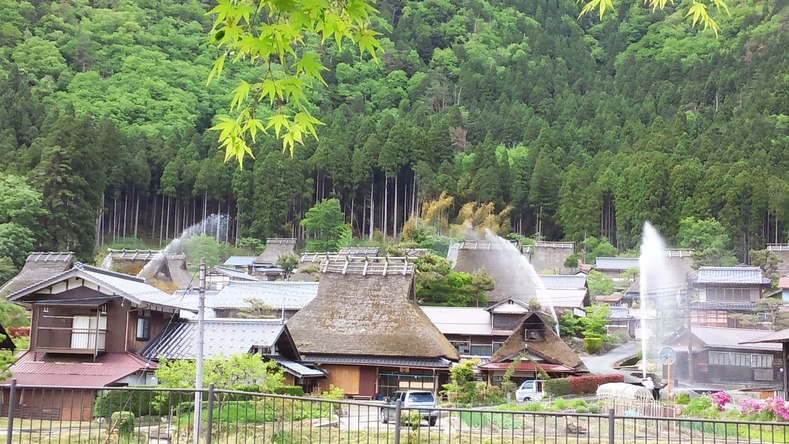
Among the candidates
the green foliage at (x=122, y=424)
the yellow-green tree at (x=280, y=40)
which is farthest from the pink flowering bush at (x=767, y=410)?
the yellow-green tree at (x=280, y=40)

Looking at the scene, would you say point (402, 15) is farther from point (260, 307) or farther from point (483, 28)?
point (260, 307)

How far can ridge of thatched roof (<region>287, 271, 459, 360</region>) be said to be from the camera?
83.6ft

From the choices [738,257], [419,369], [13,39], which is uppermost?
[13,39]

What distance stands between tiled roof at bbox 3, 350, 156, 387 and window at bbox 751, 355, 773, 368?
2103 centimetres

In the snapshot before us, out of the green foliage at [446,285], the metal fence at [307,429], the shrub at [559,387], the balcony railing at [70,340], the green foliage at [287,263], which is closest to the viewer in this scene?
the metal fence at [307,429]

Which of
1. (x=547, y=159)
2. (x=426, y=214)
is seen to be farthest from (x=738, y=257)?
(x=426, y=214)

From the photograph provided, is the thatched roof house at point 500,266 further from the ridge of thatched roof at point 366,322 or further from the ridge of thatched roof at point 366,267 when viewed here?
the ridge of thatched roof at point 366,322

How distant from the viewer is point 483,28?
109m

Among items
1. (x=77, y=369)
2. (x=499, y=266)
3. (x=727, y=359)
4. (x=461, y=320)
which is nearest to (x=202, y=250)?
(x=499, y=266)

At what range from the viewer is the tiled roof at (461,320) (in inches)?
1225

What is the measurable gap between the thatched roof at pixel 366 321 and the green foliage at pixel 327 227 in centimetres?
2505

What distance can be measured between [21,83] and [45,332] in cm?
5285

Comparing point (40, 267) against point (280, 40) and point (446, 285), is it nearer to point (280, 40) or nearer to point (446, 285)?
point (446, 285)

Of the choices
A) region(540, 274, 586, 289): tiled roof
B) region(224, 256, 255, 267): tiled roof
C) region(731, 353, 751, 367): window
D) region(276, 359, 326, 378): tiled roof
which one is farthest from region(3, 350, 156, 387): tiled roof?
region(224, 256, 255, 267): tiled roof
